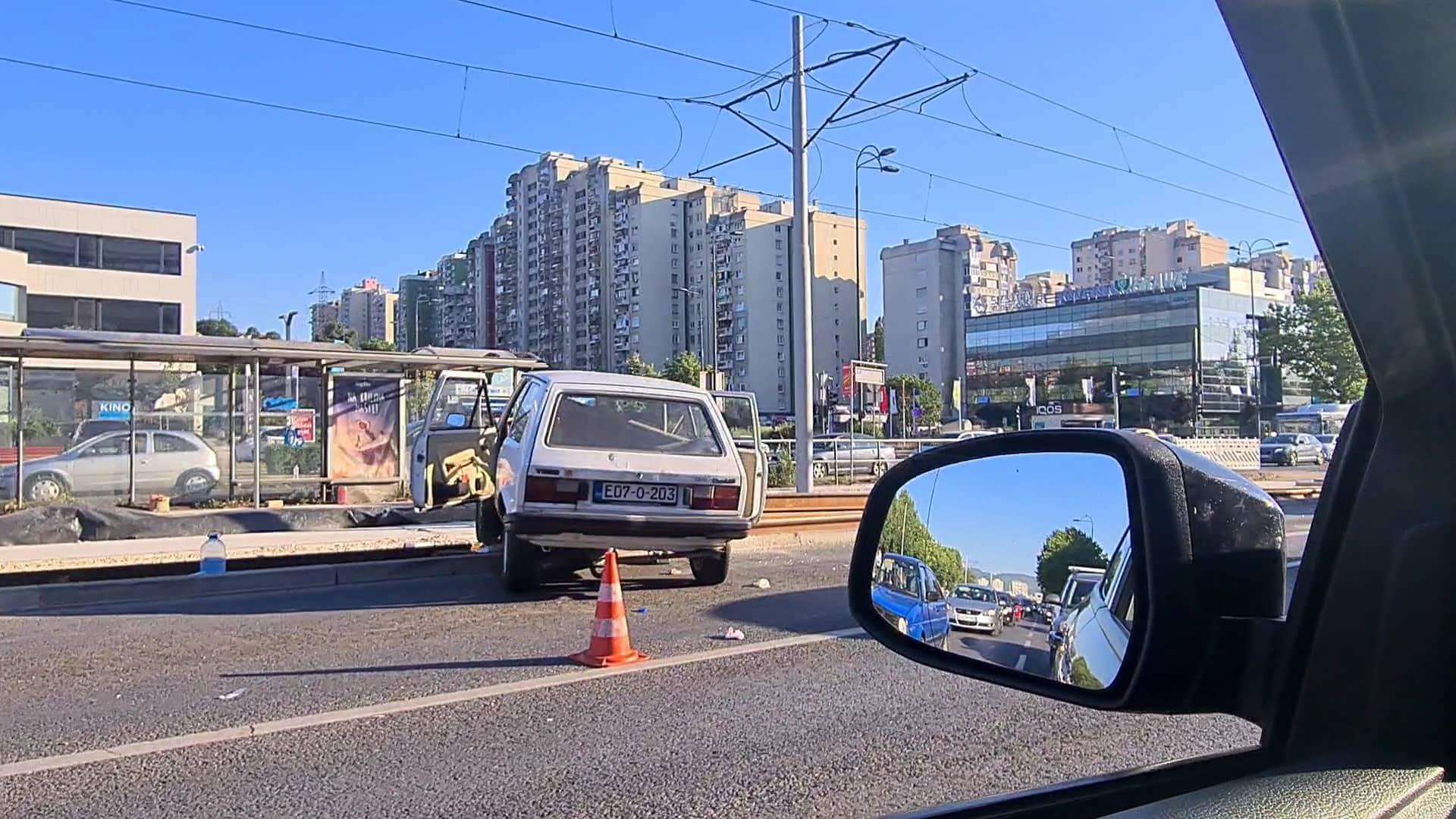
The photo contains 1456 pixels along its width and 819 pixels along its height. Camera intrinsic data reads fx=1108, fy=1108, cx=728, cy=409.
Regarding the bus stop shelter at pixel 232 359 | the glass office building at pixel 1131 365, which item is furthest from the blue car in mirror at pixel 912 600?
the glass office building at pixel 1131 365

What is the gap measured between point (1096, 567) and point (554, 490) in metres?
7.31

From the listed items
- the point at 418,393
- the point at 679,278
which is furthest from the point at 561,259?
the point at 418,393

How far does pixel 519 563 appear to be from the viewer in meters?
9.20

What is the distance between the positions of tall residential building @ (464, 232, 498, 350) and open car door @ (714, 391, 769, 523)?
11257 centimetres

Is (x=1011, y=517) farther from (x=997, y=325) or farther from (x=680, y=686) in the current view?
(x=997, y=325)

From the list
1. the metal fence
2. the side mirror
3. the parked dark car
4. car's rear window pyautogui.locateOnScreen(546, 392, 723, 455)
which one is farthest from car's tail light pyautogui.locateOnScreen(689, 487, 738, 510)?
the parked dark car

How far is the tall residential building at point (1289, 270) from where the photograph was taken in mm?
2087

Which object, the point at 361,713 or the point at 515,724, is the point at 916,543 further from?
the point at 361,713

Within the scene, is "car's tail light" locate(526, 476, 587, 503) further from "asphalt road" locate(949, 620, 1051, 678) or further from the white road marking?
"asphalt road" locate(949, 620, 1051, 678)

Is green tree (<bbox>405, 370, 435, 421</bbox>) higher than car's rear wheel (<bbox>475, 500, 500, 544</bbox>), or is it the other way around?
green tree (<bbox>405, 370, 435, 421</bbox>)

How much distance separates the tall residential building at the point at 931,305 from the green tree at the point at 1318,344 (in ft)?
202

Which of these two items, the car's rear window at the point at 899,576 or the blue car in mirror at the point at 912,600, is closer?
the blue car in mirror at the point at 912,600

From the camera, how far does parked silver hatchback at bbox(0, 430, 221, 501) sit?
1582cm

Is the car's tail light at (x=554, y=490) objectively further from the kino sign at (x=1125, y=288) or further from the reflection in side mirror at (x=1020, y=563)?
the kino sign at (x=1125, y=288)
